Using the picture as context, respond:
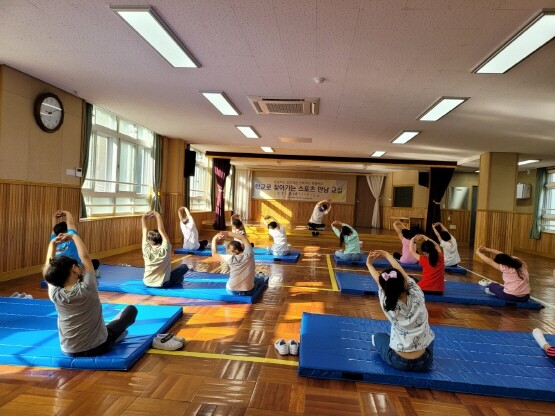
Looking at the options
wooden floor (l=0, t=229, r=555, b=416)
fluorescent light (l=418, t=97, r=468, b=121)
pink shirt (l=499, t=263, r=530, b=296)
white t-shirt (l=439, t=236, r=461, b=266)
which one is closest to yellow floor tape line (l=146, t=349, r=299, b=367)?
wooden floor (l=0, t=229, r=555, b=416)

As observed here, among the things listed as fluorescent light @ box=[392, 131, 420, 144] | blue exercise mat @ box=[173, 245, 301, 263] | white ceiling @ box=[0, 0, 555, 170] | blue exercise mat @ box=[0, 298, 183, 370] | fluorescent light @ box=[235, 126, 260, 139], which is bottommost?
blue exercise mat @ box=[173, 245, 301, 263]

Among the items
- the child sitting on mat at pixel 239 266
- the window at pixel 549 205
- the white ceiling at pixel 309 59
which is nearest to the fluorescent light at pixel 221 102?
the white ceiling at pixel 309 59

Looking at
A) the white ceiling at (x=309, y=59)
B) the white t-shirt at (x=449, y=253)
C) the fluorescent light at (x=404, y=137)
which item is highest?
the white ceiling at (x=309, y=59)

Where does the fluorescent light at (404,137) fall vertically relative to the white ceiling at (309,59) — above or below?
below

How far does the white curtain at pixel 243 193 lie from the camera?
16.5 meters

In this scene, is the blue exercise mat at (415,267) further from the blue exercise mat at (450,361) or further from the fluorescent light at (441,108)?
the blue exercise mat at (450,361)

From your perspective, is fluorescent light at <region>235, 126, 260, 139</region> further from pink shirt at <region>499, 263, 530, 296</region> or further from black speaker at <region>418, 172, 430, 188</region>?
black speaker at <region>418, 172, 430, 188</region>

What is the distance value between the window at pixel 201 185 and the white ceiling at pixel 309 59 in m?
5.48

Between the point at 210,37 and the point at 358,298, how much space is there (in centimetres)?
370

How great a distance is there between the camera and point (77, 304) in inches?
98.6

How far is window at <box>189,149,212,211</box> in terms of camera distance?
41.7 feet

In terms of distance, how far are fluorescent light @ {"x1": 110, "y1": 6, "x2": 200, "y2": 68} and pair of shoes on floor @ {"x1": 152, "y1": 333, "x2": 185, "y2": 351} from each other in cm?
271

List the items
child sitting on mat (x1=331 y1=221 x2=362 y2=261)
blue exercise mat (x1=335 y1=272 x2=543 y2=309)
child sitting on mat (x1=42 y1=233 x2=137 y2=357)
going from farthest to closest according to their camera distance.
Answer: child sitting on mat (x1=331 y1=221 x2=362 y2=261), blue exercise mat (x1=335 y1=272 x2=543 y2=309), child sitting on mat (x1=42 y1=233 x2=137 y2=357)

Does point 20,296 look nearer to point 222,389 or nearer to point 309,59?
point 222,389
